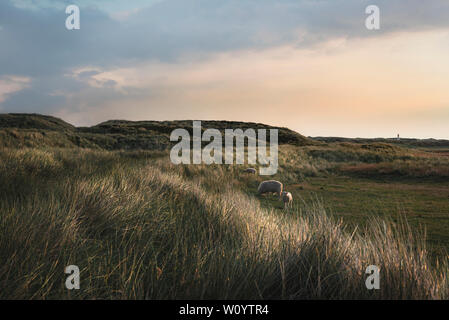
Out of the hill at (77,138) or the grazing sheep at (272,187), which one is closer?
the grazing sheep at (272,187)

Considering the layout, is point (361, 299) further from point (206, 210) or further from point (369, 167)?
point (369, 167)

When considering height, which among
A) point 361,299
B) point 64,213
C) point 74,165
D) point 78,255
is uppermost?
point 74,165

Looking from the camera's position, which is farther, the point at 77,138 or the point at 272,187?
the point at 77,138

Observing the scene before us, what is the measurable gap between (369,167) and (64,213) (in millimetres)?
27509

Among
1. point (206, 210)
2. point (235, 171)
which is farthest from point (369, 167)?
point (206, 210)

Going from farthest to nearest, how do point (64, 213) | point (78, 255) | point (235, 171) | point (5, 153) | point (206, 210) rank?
1. point (235, 171)
2. point (5, 153)
3. point (206, 210)
4. point (64, 213)
5. point (78, 255)

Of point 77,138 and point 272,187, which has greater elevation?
point 77,138

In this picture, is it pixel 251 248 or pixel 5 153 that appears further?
pixel 5 153

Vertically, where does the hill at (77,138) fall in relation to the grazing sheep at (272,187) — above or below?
above

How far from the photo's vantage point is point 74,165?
353 inches

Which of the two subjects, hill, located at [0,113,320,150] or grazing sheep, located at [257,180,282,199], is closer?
grazing sheep, located at [257,180,282,199]

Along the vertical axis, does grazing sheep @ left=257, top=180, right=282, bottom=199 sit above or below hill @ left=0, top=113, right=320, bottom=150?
below
